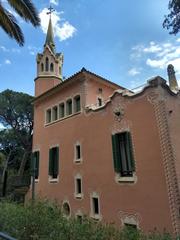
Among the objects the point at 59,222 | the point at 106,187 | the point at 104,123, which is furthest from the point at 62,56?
the point at 59,222

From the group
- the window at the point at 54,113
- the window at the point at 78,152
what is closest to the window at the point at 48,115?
the window at the point at 54,113

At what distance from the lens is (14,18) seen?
31.7 ft

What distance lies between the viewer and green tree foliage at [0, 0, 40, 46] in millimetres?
9023

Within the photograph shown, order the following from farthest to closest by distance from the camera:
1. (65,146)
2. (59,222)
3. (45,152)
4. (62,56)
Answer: (62,56) < (45,152) < (65,146) < (59,222)

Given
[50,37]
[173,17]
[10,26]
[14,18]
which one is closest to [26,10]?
[14,18]

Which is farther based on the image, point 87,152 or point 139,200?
point 87,152

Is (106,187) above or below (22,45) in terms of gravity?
below

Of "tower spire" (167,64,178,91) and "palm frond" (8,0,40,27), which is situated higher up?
"palm frond" (8,0,40,27)

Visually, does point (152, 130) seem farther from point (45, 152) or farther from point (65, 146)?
point (45, 152)

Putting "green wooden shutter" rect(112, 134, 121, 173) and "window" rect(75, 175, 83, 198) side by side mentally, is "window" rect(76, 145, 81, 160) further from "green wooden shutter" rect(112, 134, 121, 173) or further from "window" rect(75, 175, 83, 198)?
"green wooden shutter" rect(112, 134, 121, 173)

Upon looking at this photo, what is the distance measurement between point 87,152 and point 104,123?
2362 mm

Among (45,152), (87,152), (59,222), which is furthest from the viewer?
(45,152)

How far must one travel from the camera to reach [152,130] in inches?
412

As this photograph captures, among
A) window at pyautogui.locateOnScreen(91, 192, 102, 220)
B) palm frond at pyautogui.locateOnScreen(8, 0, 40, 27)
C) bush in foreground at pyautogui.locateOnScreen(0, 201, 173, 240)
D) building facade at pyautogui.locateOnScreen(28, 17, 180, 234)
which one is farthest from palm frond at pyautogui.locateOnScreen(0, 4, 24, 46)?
window at pyautogui.locateOnScreen(91, 192, 102, 220)
